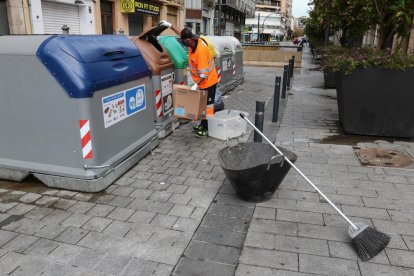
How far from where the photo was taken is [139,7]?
21562 millimetres

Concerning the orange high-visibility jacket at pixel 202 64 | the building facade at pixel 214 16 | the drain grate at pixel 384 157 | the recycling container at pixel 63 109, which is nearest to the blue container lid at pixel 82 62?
the recycling container at pixel 63 109

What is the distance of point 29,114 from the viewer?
390 centimetres

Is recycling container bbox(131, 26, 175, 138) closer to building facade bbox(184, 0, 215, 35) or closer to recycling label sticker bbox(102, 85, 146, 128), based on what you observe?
recycling label sticker bbox(102, 85, 146, 128)

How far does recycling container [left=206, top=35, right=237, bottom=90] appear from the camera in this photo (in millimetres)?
9882

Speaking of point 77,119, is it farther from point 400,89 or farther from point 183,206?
point 400,89

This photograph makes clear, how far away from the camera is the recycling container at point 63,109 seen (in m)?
3.65

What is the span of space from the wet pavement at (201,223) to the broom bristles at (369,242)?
0.05 metres

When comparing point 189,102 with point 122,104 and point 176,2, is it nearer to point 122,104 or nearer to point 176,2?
point 122,104

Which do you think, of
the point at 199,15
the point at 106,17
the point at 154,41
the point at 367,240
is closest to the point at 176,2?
the point at 199,15

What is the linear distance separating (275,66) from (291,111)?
11228mm

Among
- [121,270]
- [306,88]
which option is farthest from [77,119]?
[306,88]

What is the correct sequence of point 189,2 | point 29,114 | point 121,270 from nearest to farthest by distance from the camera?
point 121,270 < point 29,114 < point 189,2

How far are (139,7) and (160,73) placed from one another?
58.2 feet

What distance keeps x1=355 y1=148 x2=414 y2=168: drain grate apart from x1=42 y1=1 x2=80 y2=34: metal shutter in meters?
13.7
